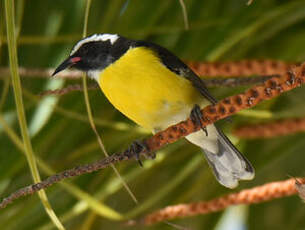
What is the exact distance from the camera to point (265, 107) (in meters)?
0.84

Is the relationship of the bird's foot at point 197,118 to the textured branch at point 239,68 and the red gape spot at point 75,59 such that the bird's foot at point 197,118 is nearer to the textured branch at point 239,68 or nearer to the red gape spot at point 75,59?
the textured branch at point 239,68

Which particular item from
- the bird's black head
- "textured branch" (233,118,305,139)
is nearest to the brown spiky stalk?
"textured branch" (233,118,305,139)

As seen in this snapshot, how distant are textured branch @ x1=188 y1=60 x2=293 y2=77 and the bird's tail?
14cm

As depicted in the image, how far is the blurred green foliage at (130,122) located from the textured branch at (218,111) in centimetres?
22

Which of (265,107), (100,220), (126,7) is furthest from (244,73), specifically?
(100,220)

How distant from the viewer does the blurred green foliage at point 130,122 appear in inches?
30.9

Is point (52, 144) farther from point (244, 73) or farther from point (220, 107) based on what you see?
point (220, 107)

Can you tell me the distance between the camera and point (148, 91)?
3.04 ft

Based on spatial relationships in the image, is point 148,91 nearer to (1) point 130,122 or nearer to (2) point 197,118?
(1) point 130,122

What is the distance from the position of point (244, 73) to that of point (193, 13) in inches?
6.5

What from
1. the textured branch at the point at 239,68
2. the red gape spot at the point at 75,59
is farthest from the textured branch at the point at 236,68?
the red gape spot at the point at 75,59

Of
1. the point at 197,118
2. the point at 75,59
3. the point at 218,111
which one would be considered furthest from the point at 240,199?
the point at 75,59

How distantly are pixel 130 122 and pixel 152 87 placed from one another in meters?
0.08

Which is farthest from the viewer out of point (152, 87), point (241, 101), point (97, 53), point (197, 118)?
point (97, 53)
